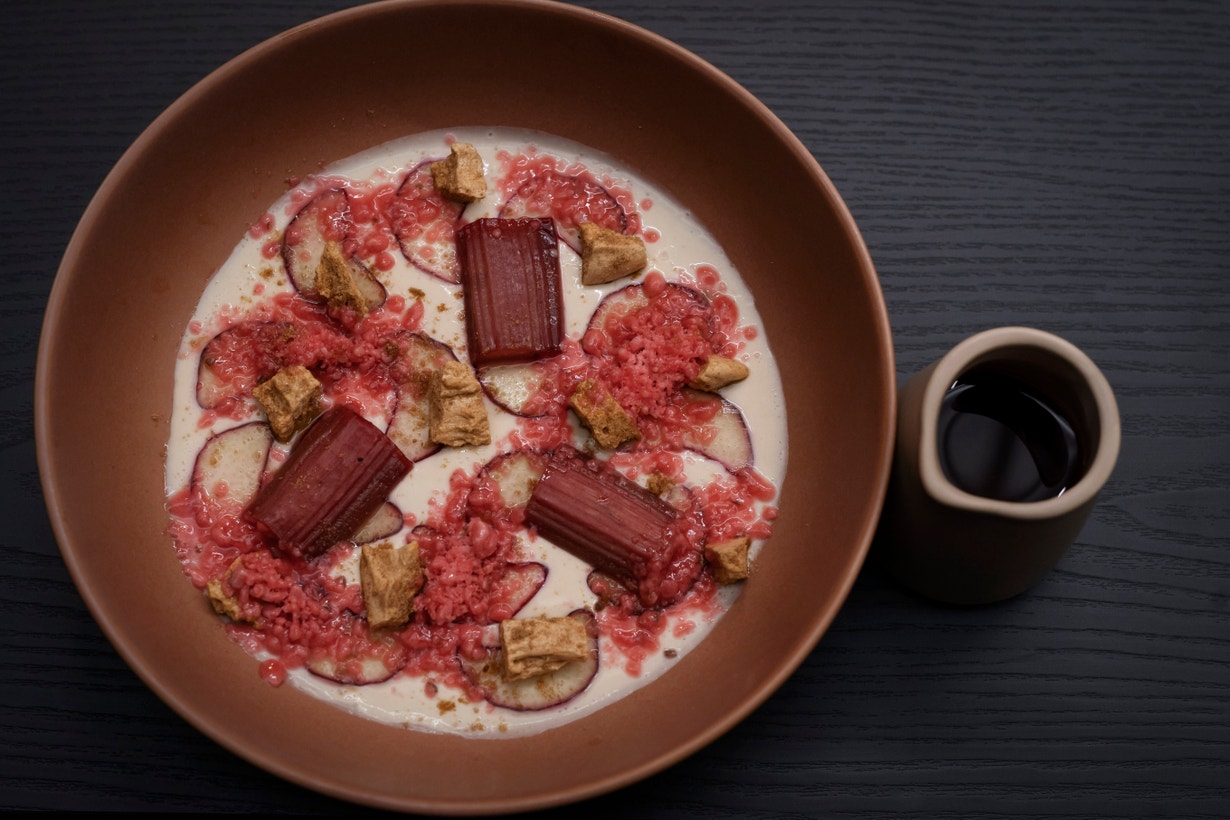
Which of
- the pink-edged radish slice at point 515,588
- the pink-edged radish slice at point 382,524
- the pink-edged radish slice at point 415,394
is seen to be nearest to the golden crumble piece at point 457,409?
the pink-edged radish slice at point 415,394

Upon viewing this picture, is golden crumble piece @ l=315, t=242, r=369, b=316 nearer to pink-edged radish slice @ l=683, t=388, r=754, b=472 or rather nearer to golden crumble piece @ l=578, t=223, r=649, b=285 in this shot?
golden crumble piece @ l=578, t=223, r=649, b=285

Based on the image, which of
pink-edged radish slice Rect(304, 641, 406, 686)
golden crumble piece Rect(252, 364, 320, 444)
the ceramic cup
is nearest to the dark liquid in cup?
the ceramic cup

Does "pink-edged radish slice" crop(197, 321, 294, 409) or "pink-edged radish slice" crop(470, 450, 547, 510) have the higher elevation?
"pink-edged radish slice" crop(197, 321, 294, 409)

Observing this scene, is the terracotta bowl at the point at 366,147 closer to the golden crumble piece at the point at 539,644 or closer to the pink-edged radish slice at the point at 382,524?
the golden crumble piece at the point at 539,644

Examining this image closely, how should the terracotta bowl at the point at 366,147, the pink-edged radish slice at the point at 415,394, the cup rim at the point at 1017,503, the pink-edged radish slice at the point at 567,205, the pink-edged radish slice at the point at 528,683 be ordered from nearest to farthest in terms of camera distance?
the cup rim at the point at 1017,503 < the terracotta bowl at the point at 366,147 < the pink-edged radish slice at the point at 528,683 < the pink-edged radish slice at the point at 415,394 < the pink-edged radish slice at the point at 567,205

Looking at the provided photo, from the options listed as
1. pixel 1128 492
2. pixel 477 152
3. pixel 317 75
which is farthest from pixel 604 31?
pixel 1128 492

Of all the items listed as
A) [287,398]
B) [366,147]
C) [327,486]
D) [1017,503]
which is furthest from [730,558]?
[366,147]

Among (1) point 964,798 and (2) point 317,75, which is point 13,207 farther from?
(1) point 964,798

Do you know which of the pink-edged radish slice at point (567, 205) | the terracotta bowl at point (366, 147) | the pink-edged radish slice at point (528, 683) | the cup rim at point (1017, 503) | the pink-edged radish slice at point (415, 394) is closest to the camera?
the cup rim at point (1017, 503)
